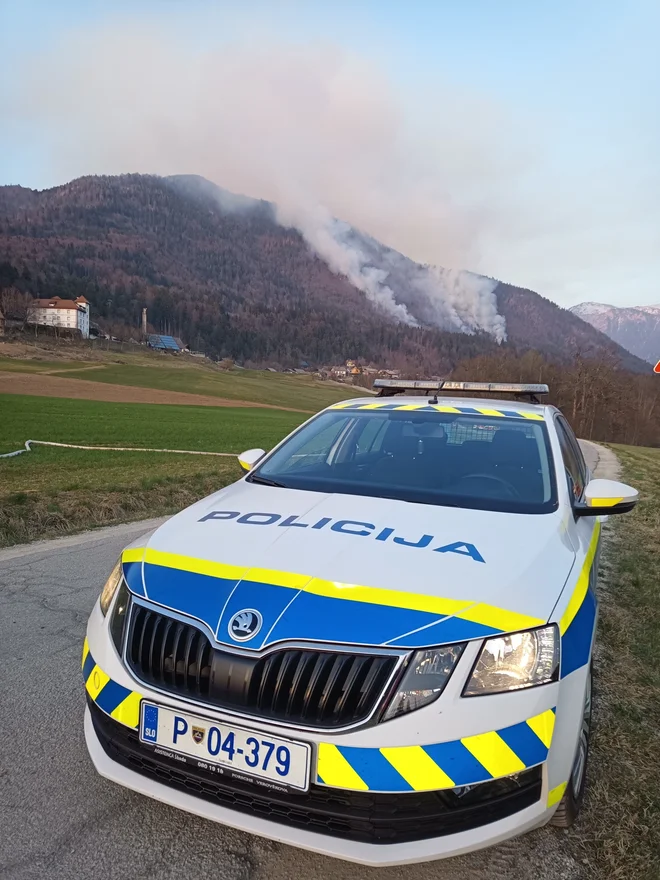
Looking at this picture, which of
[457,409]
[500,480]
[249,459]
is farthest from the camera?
[249,459]

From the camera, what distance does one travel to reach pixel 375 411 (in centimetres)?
418

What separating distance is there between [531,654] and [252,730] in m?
0.94

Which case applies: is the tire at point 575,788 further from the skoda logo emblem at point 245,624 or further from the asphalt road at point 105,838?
the skoda logo emblem at point 245,624

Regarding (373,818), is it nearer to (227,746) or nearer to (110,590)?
(227,746)

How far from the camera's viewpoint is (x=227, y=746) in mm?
1949

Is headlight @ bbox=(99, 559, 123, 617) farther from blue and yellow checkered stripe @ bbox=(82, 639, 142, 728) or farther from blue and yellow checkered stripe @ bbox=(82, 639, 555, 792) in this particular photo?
blue and yellow checkered stripe @ bbox=(82, 639, 555, 792)

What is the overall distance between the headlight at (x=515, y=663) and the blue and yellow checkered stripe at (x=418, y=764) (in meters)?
0.14

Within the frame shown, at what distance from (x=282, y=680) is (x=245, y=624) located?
22 centimetres

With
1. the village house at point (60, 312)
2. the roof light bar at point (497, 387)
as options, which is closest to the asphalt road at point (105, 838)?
the roof light bar at point (497, 387)

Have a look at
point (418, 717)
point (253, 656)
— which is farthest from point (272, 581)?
point (418, 717)

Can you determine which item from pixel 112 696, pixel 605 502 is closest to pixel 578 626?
pixel 605 502

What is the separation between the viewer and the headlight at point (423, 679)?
185 centimetres

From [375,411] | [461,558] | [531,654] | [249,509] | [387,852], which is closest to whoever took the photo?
[387,852]

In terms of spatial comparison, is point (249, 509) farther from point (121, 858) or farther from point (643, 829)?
point (643, 829)
